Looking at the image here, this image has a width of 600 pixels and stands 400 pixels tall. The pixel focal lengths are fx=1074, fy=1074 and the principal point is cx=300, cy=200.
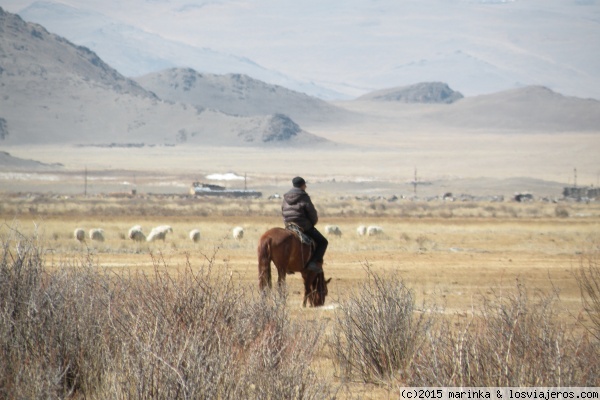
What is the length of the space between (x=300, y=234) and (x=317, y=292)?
0.93m

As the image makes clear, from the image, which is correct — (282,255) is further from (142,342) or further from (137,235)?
(137,235)

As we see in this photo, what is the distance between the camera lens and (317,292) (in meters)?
15.9

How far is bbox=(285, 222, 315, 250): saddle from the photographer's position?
15577 mm

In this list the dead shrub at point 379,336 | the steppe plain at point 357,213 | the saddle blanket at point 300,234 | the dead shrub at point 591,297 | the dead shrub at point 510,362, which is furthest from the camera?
the steppe plain at point 357,213

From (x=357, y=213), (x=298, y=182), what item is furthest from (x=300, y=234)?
(x=357, y=213)

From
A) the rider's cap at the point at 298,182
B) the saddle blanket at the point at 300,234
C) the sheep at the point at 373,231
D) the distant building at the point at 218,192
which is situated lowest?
the distant building at the point at 218,192

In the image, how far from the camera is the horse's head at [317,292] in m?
15.7

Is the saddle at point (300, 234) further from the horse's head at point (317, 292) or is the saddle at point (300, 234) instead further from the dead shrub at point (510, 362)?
the dead shrub at point (510, 362)

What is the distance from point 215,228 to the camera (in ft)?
133

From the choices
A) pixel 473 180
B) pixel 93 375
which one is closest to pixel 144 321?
pixel 93 375

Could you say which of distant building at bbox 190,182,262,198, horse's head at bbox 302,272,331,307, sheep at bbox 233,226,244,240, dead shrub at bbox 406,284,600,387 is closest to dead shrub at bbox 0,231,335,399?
dead shrub at bbox 406,284,600,387

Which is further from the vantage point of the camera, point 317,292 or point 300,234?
point 317,292

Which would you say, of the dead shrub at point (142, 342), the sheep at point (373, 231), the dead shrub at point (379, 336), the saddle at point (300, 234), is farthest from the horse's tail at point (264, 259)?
the sheep at point (373, 231)

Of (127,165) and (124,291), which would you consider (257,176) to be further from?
(124,291)
